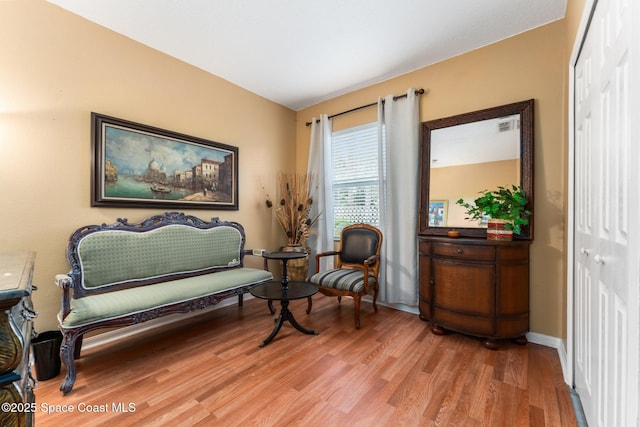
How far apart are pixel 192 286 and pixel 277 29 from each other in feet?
7.91

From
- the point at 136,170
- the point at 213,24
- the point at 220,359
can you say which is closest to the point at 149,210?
the point at 136,170

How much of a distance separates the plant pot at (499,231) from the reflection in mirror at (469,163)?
26 cm

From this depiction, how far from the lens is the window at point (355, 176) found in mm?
3352

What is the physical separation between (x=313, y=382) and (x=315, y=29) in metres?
2.83

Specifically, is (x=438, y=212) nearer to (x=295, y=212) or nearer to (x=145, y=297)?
(x=295, y=212)

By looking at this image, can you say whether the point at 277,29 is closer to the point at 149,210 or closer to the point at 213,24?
the point at 213,24

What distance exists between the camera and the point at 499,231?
86.6 inches

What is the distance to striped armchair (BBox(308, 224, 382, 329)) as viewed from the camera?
2643 mm

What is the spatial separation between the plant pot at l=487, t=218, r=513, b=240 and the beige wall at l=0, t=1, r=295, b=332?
3.17 meters

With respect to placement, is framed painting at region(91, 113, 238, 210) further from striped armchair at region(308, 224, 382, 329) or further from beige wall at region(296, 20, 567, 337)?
beige wall at region(296, 20, 567, 337)

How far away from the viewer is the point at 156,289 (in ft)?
7.23

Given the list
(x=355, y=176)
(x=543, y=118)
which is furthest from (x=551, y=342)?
(x=355, y=176)

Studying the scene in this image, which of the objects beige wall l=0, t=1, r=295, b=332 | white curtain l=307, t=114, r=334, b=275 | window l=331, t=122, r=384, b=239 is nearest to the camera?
beige wall l=0, t=1, r=295, b=332

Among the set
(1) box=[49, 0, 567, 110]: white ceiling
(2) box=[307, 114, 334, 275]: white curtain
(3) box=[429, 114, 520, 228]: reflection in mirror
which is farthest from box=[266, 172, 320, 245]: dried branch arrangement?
(3) box=[429, 114, 520, 228]: reflection in mirror
